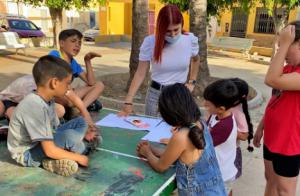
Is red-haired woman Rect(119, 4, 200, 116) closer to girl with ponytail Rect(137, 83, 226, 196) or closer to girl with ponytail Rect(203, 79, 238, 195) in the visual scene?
girl with ponytail Rect(203, 79, 238, 195)

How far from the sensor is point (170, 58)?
256cm

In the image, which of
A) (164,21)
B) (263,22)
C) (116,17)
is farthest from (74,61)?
(116,17)

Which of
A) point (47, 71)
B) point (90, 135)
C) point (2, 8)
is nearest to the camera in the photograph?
point (47, 71)

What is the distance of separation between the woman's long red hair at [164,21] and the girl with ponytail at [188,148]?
836 millimetres

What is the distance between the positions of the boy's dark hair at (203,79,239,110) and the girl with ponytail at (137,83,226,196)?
12.7 inches

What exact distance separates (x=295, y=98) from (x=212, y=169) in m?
0.70

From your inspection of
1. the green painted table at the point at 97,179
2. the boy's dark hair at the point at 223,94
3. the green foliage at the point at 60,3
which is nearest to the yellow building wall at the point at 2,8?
the green foliage at the point at 60,3

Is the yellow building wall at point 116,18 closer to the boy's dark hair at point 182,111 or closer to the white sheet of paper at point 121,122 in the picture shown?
the white sheet of paper at point 121,122

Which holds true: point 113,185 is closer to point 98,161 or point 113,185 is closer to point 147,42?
point 98,161

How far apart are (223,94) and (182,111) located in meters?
0.48

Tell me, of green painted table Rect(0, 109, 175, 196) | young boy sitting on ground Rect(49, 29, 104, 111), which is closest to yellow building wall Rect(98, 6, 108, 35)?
young boy sitting on ground Rect(49, 29, 104, 111)

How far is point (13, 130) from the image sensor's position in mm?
1802

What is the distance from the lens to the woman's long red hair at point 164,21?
2.33m

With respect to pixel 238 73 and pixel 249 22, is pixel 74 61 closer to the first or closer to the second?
pixel 238 73
